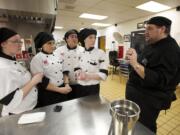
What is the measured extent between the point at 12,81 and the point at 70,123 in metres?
0.55

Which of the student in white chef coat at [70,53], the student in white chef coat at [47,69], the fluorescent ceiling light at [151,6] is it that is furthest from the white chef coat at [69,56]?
the fluorescent ceiling light at [151,6]

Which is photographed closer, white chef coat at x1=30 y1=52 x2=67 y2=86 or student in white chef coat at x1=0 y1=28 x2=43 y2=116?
student in white chef coat at x1=0 y1=28 x2=43 y2=116

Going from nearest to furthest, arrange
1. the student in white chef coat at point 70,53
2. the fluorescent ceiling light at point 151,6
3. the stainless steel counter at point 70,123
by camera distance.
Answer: the stainless steel counter at point 70,123, the student in white chef coat at point 70,53, the fluorescent ceiling light at point 151,6

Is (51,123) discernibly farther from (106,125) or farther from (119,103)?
(119,103)

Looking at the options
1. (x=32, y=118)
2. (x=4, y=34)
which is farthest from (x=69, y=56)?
(x=32, y=118)

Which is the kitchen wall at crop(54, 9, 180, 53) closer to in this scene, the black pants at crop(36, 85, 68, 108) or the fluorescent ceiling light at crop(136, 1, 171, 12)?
the fluorescent ceiling light at crop(136, 1, 171, 12)

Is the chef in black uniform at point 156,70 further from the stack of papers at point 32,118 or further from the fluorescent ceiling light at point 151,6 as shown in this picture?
the fluorescent ceiling light at point 151,6

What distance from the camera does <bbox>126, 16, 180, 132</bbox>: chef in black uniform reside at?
1241 mm

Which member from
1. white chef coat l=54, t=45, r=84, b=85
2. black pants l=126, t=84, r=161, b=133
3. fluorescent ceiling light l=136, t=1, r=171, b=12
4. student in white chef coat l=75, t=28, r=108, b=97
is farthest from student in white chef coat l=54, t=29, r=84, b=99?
fluorescent ceiling light l=136, t=1, r=171, b=12

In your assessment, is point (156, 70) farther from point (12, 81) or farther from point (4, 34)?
point (4, 34)

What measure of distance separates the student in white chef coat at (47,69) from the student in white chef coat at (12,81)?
224 mm

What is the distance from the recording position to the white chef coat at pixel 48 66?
140cm

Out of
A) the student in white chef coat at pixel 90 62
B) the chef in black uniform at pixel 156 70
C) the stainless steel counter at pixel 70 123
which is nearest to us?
the stainless steel counter at pixel 70 123

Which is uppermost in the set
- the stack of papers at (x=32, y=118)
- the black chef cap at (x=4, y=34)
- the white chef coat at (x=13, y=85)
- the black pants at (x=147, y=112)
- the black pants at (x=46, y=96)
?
the black chef cap at (x=4, y=34)
